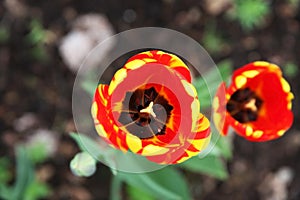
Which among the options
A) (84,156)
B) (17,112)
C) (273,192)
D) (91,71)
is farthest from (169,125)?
(273,192)

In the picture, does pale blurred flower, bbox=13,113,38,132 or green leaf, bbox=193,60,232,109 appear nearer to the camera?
green leaf, bbox=193,60,232,109

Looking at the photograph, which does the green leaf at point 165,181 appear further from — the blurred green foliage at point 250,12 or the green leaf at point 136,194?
the blurred green foliage at point 250,12

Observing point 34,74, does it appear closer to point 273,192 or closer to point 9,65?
point 9,65

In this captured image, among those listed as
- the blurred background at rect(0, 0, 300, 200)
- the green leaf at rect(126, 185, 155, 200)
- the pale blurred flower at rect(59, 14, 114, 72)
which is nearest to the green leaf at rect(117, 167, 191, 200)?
the green leaf at rect(126, 185, 155, 200)

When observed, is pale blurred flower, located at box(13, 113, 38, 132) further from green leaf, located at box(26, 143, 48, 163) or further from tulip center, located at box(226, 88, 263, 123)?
tulip center, located at box(226, 88, 263, 123)

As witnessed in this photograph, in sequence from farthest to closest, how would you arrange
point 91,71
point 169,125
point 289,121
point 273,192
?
1. point 273,192
2. point 91,71
3. point 289,121
4. point 169,125

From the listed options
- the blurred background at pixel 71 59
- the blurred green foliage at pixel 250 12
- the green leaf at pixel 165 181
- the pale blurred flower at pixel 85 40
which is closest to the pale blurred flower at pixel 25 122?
the blurred background at pixel 71 59

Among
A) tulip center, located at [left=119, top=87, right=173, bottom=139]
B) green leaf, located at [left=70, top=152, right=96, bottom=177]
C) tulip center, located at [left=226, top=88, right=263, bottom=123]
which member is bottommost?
green leaf, located at [left=70, top=152, right=96, bottom=177]
